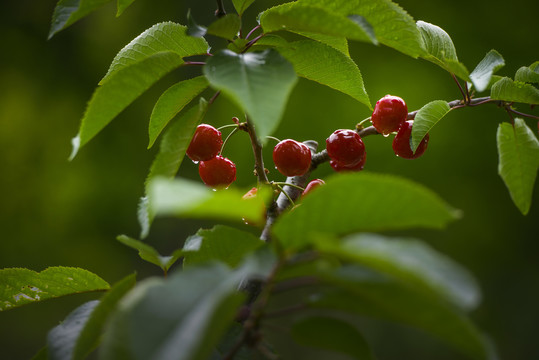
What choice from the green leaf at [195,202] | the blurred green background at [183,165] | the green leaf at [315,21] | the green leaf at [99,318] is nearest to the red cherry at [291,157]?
the green leaf at [315,21]

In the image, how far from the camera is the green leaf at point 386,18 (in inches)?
21.1

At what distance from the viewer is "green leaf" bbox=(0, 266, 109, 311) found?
1.86 feet

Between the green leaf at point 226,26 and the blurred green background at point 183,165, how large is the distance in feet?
7.40

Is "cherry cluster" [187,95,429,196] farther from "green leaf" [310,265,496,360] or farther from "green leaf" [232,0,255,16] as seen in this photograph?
"green leaf" [310,265,496,360]

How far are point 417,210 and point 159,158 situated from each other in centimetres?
25

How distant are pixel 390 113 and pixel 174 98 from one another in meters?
0.33

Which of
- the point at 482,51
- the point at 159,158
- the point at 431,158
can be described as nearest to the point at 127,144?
the point at 431,158

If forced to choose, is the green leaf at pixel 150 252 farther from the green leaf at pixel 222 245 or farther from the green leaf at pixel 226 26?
the green leaf at pixel 226 26

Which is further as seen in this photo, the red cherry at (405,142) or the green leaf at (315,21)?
the red cherry at (405,142)

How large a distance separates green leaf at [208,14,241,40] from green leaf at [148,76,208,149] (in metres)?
0.05

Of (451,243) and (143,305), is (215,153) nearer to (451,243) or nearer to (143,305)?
(143,305)

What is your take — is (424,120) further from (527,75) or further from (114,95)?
(114,95)

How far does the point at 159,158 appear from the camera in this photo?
1.60 feet

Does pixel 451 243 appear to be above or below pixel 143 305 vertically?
below
